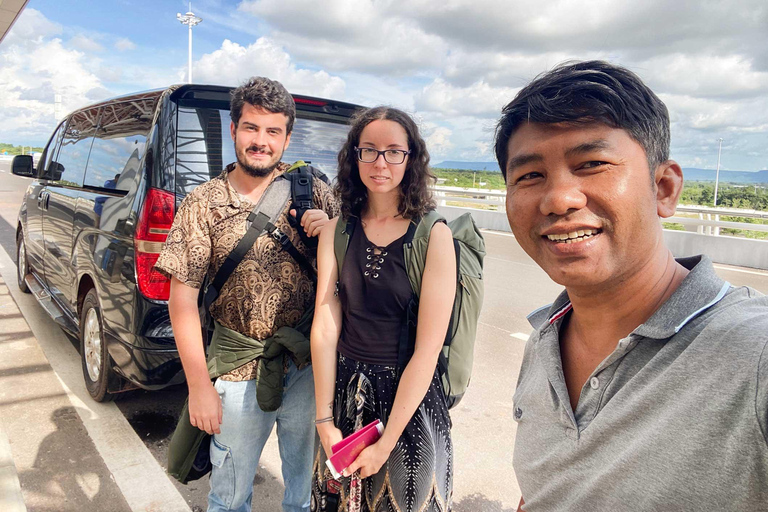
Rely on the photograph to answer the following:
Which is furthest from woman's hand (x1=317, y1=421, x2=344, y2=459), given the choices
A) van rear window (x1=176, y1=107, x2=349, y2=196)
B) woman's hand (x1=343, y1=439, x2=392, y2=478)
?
van rear window (x1=176, y1=107, x2=349, y2=196)

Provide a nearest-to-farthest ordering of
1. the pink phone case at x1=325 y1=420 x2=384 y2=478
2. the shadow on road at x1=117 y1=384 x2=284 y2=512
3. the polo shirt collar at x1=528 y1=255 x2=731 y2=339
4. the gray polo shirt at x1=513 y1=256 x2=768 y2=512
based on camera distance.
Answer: the gray polo shirt at x1=513 y1=256 x2=768 y2=512
the polo shirt collar at x1=528 y1=255 x2=731 y2=339
the pink phone case at x1=325 y1=420 x2=384 y2=478
the shadow on road at x1=117 y1=384 x2=284 y2=512

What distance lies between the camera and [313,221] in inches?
76.0

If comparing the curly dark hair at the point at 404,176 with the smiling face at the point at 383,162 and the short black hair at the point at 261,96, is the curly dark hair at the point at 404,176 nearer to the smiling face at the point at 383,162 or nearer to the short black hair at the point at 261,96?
the smiling face at the point at 383,162

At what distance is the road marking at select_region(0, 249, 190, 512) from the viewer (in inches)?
101

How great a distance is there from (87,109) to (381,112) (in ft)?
11.3

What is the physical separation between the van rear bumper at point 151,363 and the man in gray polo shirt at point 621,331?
2227 mm

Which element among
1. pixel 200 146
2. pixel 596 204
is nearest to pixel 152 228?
pixel 200 146

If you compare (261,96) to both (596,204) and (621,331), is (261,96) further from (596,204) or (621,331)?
(621,331)

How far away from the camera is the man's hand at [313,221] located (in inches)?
75.7

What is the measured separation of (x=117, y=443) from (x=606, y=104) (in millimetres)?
3264

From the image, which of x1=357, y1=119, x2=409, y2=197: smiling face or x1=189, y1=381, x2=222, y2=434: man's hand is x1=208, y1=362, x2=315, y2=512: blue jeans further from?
x1=357, y1=119, x2=409, y2=197: smiling face

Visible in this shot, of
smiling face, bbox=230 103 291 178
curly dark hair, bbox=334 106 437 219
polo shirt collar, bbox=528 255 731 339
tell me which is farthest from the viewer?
smiling face, bbox=230 103 291 178

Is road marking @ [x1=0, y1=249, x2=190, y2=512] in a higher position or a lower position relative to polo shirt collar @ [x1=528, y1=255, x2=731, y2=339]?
lower

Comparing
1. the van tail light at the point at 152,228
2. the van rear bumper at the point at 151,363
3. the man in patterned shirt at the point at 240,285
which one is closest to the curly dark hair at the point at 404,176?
the man in patterned shirt at the point at 240,285
